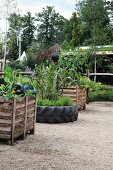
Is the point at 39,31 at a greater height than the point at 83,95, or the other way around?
Result: the point at 39,31

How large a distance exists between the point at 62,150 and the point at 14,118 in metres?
0.80

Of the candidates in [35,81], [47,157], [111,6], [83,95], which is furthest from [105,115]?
[111,6]

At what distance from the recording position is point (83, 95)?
12.3 metres

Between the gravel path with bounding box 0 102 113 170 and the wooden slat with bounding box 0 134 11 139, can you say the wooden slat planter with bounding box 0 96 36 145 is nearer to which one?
the wooden slat with bounding box 0 134 11 139

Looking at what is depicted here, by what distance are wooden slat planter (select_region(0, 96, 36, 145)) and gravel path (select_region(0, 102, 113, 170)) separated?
0.49 ft

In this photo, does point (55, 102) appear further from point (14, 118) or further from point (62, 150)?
point (62, 150)

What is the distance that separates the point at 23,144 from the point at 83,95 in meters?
6.32

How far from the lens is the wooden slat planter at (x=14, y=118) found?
5934 mm

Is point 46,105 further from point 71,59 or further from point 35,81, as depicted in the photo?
point 71,59

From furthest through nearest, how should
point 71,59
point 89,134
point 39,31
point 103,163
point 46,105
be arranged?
point 39,31, point 71,59, point 46,105, point 89,134, point 103,163

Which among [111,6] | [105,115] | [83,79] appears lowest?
[105,115]

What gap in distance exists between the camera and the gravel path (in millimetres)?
4902

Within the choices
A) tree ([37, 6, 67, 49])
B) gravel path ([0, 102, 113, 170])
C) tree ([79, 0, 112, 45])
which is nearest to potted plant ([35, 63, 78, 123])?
gravel path ([0, 102, 113, 170])

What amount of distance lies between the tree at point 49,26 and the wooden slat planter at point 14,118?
48782 mm
